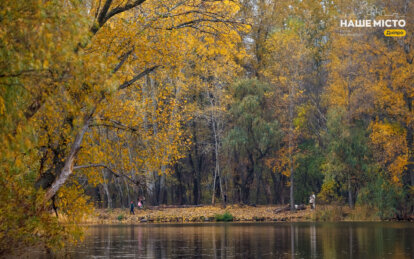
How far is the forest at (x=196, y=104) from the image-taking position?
12.4 meters

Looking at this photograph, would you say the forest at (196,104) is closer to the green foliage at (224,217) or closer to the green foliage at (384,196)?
the green foliage at (384,196)

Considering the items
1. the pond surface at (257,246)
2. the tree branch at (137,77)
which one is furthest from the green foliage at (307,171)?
the tree branch at (137,77)

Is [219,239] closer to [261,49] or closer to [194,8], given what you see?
[194,8]

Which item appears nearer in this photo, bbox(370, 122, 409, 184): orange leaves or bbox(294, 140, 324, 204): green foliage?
bbox(370, 122, 409, 184): orange leaves

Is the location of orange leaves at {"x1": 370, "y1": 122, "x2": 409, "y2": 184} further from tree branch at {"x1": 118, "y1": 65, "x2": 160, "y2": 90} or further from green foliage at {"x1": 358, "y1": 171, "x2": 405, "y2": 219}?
tree branch at {"x1": 118, "y1": 65, "x2": 160, "y2": 90}

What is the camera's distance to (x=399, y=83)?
44.5 m

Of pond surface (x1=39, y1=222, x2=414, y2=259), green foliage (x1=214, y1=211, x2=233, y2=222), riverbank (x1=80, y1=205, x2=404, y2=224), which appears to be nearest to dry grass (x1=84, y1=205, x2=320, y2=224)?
riverbank (x1=80, y1=205, x2=404, y2=224)

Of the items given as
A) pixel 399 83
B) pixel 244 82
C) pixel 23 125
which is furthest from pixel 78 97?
pixel 244 82

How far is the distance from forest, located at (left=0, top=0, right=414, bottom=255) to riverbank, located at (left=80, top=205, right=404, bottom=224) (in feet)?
4.96

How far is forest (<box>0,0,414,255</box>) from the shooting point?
40.7 feet

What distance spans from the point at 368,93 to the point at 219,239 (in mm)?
21713

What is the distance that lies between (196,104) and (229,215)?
1188 cm

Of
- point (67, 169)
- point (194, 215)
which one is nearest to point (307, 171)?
point (194, 215)

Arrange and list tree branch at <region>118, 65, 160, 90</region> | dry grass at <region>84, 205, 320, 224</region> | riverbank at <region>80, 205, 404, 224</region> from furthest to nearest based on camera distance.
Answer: dry grass at <region>84, 205, 320, 224</region> < riverbank at <region>80, 205, 404, 224</region> < tree branch at <region>118, 65, 160, 90</region>
